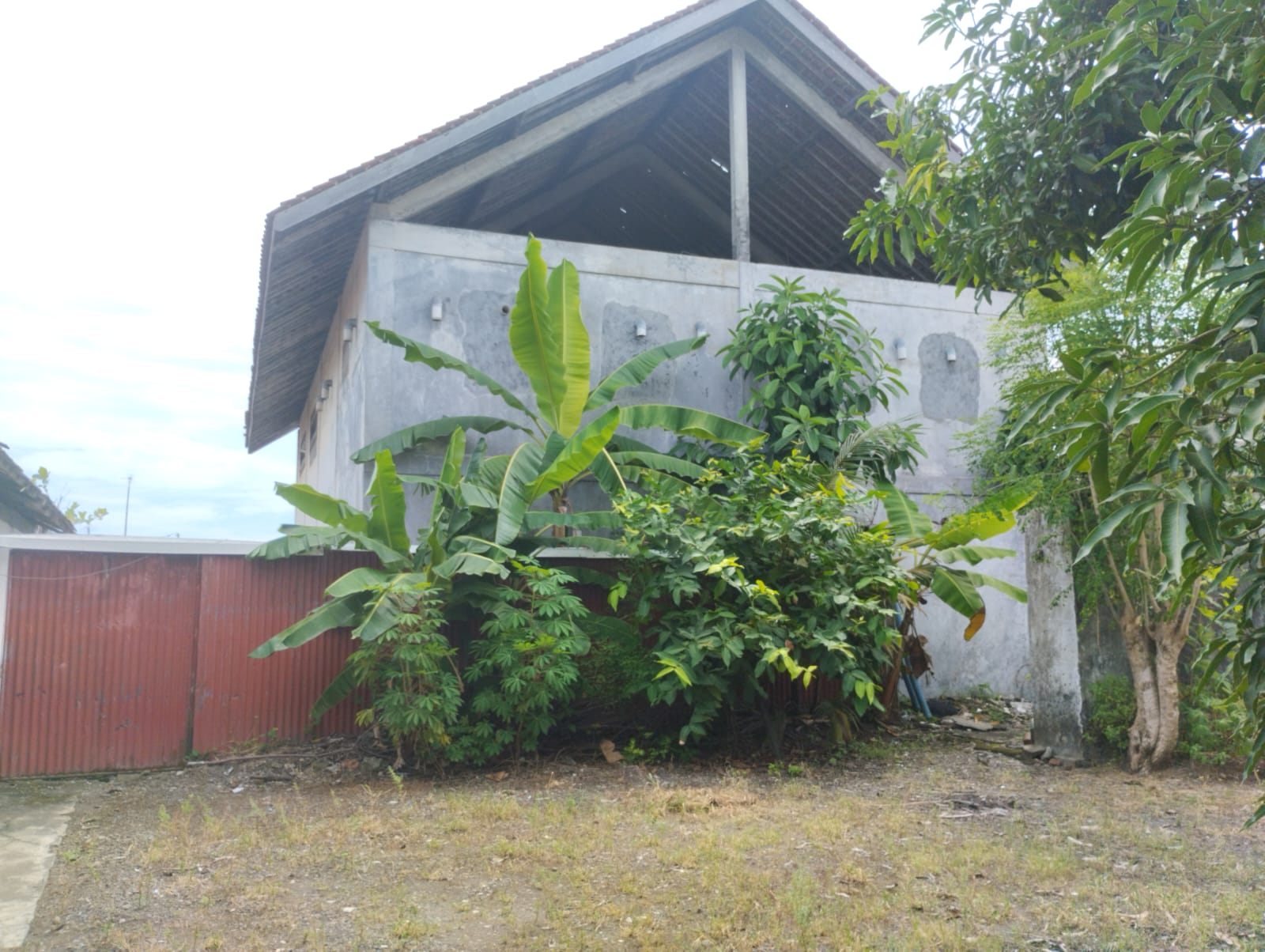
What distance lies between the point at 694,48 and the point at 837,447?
17.2 ft

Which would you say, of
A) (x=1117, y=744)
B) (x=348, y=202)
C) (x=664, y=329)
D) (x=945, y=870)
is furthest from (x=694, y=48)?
(x=945, y=870)

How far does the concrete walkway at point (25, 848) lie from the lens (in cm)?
457

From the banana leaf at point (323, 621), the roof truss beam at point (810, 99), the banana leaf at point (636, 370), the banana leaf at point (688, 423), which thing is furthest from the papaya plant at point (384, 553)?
the roof truss beam at point (810, 99)

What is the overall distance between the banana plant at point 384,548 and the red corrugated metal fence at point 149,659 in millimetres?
386

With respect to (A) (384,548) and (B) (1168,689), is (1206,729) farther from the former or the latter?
(A) (384,548)

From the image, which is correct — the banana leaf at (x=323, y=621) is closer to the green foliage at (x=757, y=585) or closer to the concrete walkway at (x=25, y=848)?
the concrete walkway at (x=25, y=848)

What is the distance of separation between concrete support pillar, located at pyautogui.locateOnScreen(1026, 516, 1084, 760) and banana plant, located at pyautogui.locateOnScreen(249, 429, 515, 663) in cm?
439

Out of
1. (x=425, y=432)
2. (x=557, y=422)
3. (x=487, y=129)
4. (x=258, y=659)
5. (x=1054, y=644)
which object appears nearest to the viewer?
(x=1054, y=644)

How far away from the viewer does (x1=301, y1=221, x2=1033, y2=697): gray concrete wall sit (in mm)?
10117

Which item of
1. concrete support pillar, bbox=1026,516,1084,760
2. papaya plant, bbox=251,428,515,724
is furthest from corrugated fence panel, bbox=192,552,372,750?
concrete support pillar, bbox=1026,516,1084,760

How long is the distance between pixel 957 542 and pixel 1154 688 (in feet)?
5.97

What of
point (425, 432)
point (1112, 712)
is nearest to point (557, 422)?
point (425, 432)

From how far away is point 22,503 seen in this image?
51.1 ft

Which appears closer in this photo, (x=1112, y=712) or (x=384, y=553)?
(x=384, y=553)
